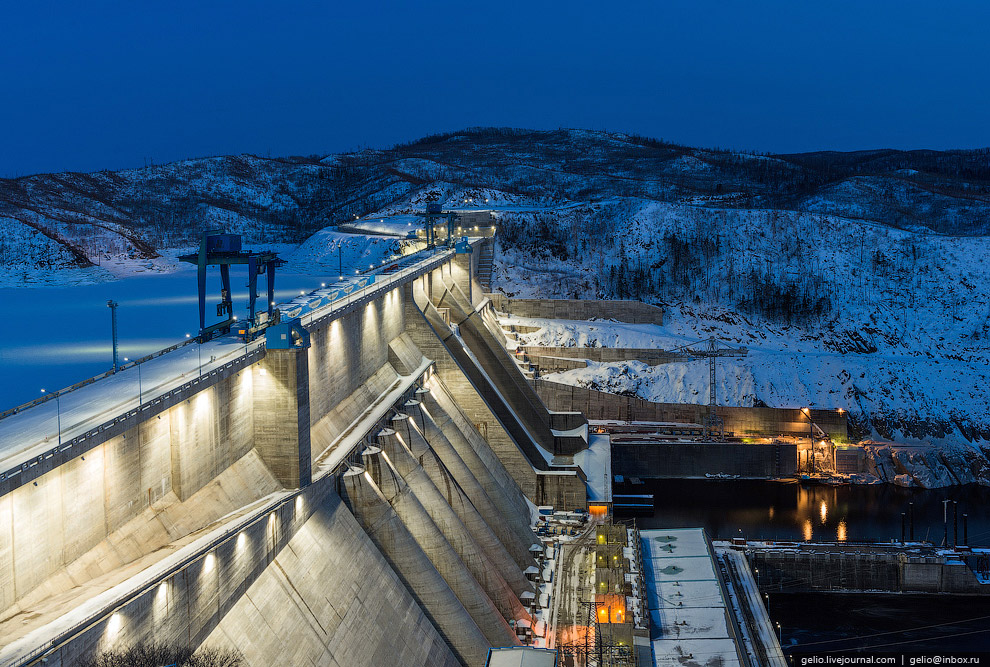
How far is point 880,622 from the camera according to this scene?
97.9 ft

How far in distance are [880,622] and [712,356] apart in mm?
21466

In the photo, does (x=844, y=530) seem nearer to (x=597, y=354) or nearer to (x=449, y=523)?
(x=597, y=354)

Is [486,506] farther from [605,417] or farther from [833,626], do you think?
[605,417]

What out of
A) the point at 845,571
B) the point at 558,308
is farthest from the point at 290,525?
the point at 558,308

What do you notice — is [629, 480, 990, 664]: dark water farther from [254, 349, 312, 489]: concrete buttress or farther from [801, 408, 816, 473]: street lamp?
[254, 349, 312, 489]: concrete buttress

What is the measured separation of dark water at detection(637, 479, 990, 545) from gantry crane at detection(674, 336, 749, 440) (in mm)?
3804

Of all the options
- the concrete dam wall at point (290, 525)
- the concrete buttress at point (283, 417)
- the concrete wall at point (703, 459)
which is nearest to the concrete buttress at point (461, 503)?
the concrete dam wall at point (290, 525)

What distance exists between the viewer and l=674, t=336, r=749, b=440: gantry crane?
1826 inches

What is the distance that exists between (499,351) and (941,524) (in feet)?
70.9

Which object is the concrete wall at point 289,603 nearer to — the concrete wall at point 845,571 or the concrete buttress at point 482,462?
the concrete buttress at point 482,462

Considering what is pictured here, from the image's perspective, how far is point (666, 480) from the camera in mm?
43469

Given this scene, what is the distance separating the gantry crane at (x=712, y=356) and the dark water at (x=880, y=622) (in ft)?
48.7

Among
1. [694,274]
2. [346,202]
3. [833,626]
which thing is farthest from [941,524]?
[346,202]

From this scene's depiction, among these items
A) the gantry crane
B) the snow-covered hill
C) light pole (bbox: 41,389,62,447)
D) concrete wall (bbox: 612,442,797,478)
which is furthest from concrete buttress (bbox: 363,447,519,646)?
the gantry crane
